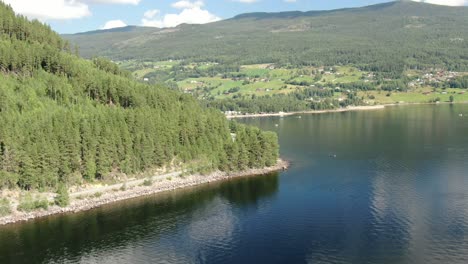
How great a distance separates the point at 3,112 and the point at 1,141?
37.0ft

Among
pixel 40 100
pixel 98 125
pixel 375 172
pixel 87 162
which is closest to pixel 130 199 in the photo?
pixel 87 162

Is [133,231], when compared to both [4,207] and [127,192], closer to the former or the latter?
[127,192]

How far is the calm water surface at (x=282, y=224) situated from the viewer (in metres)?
74.8

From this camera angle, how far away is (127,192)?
348 ft

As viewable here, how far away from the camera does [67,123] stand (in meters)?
107

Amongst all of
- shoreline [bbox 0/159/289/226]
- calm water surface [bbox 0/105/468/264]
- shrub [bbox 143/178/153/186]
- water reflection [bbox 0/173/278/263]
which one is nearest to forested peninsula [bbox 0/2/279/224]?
shoreline [bbox 0/159/289/226]

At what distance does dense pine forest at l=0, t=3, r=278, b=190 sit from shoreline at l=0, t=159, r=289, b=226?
2.95 meters

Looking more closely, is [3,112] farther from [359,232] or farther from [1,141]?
[359,232]

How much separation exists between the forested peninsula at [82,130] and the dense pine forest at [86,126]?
230mm

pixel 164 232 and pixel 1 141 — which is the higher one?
pixel 1 141

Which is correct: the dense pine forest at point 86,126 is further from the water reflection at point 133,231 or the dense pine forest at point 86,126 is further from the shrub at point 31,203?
the water reflection at point 133,231

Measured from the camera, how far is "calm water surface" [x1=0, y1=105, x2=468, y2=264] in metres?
74.8

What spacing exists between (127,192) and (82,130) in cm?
1788

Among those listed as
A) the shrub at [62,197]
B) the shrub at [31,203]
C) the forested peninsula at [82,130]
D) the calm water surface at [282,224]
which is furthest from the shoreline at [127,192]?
the calm water surface at [282,224]
